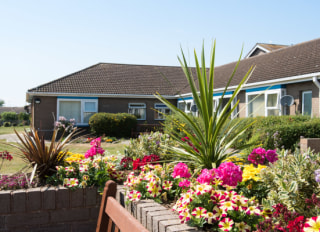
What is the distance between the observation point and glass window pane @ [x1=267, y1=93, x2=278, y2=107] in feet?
45.3

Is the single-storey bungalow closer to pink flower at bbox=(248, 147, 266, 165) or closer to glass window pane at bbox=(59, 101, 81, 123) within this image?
glass window pane at bbox=(59, 101, 81, 123)

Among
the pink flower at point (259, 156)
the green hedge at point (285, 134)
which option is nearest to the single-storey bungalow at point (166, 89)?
the green hedge at point (285, 134)

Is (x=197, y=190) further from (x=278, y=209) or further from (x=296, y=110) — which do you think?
(x=296, y=110)

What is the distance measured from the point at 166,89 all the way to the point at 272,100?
979cm

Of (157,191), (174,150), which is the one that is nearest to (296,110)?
(174,150)

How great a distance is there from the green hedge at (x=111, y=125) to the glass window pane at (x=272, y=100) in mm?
8045

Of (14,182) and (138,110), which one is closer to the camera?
(14,182)

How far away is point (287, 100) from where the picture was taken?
12.6 m

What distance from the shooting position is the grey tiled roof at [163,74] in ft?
45.7

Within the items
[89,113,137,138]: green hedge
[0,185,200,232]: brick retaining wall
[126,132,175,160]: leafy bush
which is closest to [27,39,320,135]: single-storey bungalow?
[89,113,137,138]: green hedge

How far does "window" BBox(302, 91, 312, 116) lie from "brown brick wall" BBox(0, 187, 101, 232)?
1064cm

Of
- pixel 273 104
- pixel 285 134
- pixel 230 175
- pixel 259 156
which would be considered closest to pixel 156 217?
pixel 230 175

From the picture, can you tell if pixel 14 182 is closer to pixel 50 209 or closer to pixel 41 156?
pixel 41 156

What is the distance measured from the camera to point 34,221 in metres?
3.47
